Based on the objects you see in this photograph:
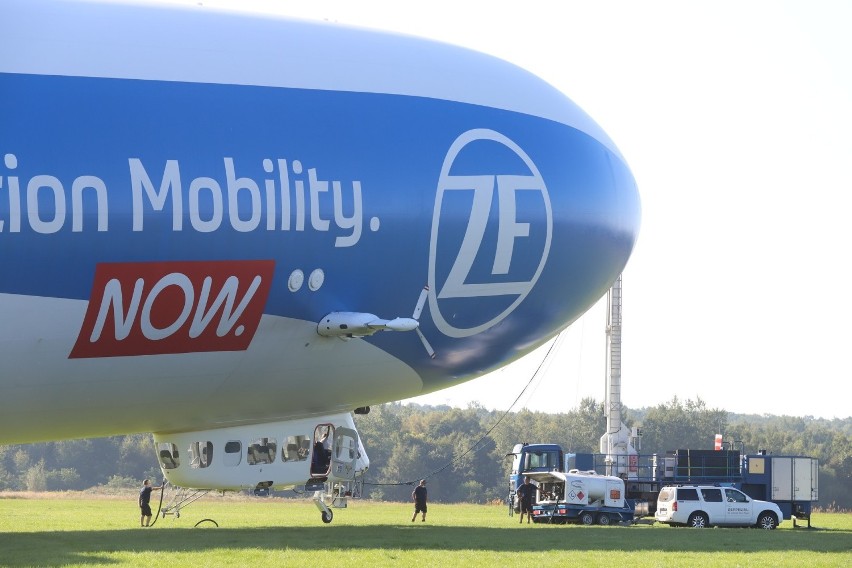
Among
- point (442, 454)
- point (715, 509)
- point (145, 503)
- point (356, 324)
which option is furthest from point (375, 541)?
point (442, 454)

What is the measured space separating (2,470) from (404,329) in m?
129

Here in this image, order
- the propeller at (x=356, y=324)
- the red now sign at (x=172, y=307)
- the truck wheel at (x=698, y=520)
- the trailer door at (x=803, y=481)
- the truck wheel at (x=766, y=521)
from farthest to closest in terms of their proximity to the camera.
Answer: the trailer door at (x=803, y=481) < the truck wheel at (x=766, y=521) < the truck wheel at (x=698, y=520) < the propeller at (x=356, y=324) < the red now sign at (x=172, y=307)

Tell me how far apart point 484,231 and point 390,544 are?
7.58m

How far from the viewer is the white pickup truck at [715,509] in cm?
3938

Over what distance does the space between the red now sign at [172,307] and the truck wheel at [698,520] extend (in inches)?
847

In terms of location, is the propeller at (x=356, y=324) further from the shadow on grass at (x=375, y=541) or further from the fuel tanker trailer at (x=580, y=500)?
the fuel tanker trailer at (x=580, y=500)

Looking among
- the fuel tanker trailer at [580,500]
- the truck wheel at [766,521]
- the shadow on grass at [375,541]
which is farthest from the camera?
the fuel tanker trailer at [580,500]

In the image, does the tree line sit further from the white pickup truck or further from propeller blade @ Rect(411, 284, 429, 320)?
propeller blade @ Rect(411, 284, 429, 320)

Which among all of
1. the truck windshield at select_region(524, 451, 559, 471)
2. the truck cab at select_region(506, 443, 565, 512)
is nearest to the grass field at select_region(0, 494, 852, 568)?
the truck cab at select_region(506, 443, 565, 512)

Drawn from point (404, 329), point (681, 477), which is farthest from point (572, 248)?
point (681, 477)

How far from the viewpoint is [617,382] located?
219 feet

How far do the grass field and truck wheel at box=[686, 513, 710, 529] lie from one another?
2635 millimetres

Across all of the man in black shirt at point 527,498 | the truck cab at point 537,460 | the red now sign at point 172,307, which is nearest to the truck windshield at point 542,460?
the truck cab at point 537,460

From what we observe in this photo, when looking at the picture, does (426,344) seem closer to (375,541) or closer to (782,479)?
(375,541)
